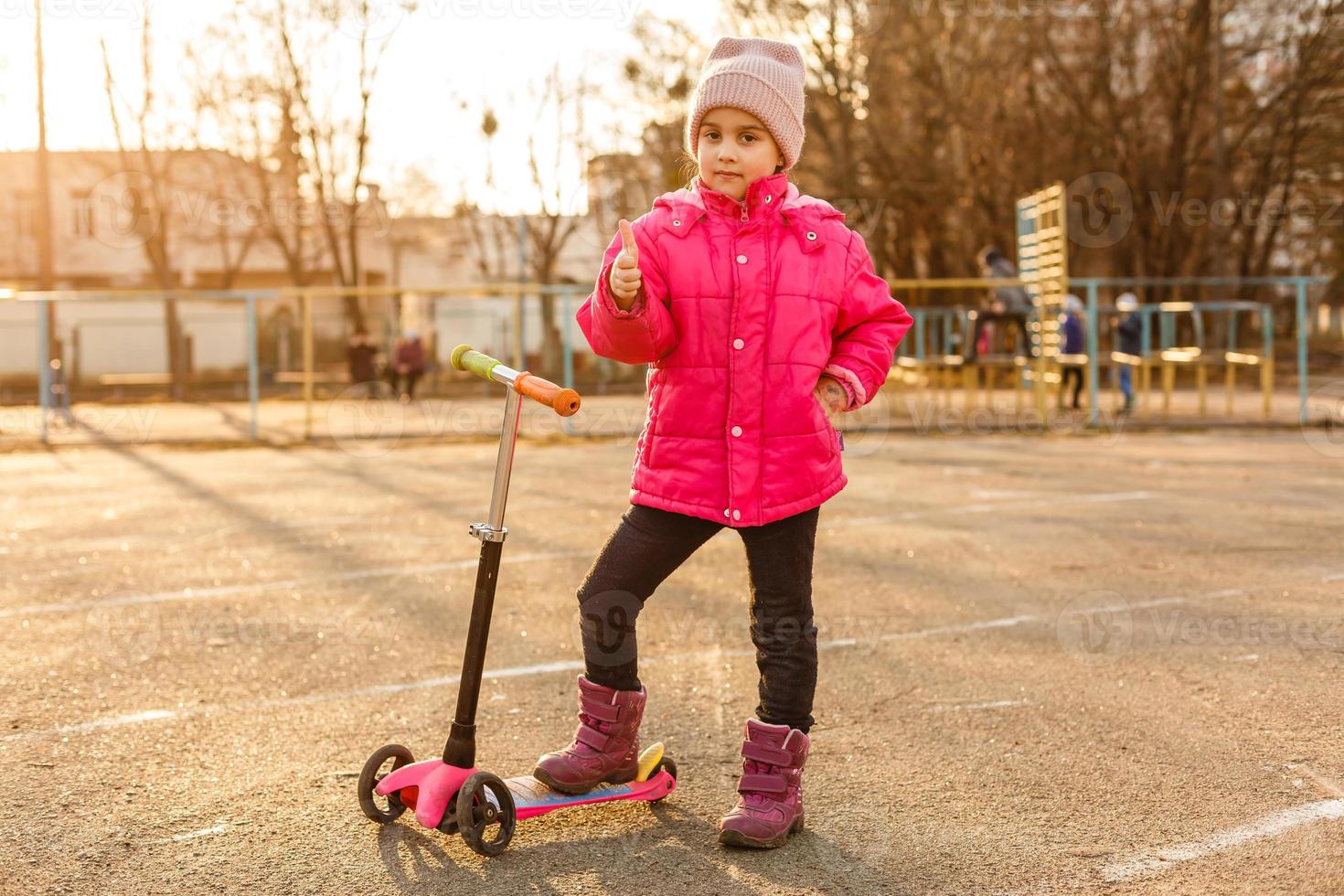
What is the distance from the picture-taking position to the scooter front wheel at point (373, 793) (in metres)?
3.31

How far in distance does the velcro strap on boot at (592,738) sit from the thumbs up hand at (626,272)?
3.23 feet

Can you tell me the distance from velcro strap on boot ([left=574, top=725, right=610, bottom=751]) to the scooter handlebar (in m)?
0.76

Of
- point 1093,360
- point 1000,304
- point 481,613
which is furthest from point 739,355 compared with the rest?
point 1000,304

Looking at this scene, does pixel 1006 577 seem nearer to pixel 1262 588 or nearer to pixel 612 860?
pixel 1262 588

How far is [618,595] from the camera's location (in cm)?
328

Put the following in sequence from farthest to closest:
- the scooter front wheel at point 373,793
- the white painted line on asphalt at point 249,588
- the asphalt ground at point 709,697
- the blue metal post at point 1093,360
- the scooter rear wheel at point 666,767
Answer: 1. the blue metal post at point 1093,360
2. the white painted line on asphalt at point 249,588
3. the scooter rear wheel at point 666,767
4. the scooter front wheel at point 373,793
5. the asphalt ground at point 709,697

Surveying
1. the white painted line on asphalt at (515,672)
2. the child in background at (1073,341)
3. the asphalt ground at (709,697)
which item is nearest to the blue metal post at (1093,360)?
the child in background at (1073,341)

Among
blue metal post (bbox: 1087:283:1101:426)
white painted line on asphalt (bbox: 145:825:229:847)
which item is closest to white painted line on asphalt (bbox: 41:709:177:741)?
white painted line on asphalt (bbox: 145:825:229:847)

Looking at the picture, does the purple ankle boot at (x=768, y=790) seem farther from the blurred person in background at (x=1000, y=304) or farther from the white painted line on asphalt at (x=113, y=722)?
the blurred person in background at (x=1000, y=304)

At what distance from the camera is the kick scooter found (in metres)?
3.11

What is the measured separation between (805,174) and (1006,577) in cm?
2338

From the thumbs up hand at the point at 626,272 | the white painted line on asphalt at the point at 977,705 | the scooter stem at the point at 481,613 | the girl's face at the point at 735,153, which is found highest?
the girl's face at the point at 735,153

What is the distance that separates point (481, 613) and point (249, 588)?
3471mm

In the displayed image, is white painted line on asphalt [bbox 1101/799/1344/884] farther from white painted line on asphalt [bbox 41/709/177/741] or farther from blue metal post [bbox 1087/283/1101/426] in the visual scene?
blue metal post [bbox 1087/283/1101/426]
